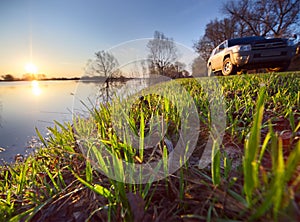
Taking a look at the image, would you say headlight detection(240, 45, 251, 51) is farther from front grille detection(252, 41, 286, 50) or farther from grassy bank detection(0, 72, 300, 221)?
grassy bank detection(0, 72, 300, 221)

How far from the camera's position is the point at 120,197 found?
645 millimetres

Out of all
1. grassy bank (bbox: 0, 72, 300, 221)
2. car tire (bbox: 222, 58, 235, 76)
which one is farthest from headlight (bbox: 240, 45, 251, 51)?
grassy bank (bbox: 0, 72, 300, 221)

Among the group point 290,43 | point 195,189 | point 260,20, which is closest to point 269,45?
point 290,43

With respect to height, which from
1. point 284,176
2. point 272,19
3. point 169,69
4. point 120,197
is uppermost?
point 272,19

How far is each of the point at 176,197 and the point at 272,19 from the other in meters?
31.8

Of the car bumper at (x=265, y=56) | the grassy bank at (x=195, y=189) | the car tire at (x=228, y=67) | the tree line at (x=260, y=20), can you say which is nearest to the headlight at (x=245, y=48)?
the car bumper at (x=265, y=56)

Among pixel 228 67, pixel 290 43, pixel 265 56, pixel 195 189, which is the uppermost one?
pixel 290 43

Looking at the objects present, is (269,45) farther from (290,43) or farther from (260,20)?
(260,20)

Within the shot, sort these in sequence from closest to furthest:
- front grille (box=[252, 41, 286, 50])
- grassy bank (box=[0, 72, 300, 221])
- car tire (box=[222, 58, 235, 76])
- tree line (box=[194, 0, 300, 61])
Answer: grassy bank (box=[0, 72, 300, 221]) → front grille (box=[252, 41, 286, 50]) → car tire (box=[222, 58, 235, 76]) → tree line (box=[194, 0, 300, 61])

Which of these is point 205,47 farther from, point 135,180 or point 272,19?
point 135,180

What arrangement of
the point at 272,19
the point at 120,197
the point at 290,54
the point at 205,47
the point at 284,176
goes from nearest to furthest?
the point at 284,176, the point at 120,197, the point at 290,54, the point at 272,19, the point at 205,47

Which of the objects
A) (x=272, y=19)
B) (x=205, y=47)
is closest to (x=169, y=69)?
(x=272, y=19)

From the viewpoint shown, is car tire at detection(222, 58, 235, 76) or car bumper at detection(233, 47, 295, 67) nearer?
car bumper at detection(233, 47, 295, 67)

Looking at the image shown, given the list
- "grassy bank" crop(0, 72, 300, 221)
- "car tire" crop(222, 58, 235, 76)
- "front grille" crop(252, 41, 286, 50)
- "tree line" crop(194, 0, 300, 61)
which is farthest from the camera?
"tree line" crop(194, 0, 300, 61)
